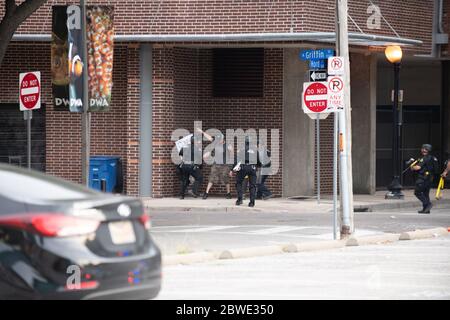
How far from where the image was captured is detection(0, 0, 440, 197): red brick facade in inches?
1082

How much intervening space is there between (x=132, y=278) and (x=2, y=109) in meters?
21.4

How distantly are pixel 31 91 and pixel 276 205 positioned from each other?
26.6 feet

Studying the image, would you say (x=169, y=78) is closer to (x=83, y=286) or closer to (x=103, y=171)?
(x=103, y=171)

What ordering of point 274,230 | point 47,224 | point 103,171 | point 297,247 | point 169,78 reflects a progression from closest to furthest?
1. point 47,224
2. point 297,247
3. point 274,230
4. point 103,171
5. point 169,78

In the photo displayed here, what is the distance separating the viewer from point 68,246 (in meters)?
8.30

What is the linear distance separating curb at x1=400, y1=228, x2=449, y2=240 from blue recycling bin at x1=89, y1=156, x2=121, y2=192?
416 inches

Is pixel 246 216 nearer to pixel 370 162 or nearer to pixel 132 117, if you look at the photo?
pixel 132 117

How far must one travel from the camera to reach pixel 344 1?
18750 millimetres

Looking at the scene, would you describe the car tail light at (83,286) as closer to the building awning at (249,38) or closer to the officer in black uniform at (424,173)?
the officer in black uniform at (424,173)

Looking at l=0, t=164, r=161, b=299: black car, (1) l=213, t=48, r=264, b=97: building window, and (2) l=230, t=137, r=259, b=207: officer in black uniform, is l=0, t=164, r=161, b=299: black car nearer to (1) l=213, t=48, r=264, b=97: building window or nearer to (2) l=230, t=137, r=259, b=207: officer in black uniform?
(2) l=230, t=137, r=259, b=207: officer in black uniform

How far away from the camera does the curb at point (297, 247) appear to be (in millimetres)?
15070

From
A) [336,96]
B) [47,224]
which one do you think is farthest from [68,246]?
[336,96]

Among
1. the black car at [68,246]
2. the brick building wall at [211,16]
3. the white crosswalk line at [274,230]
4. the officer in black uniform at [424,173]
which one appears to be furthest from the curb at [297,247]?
the brick building wall at [211,16]
